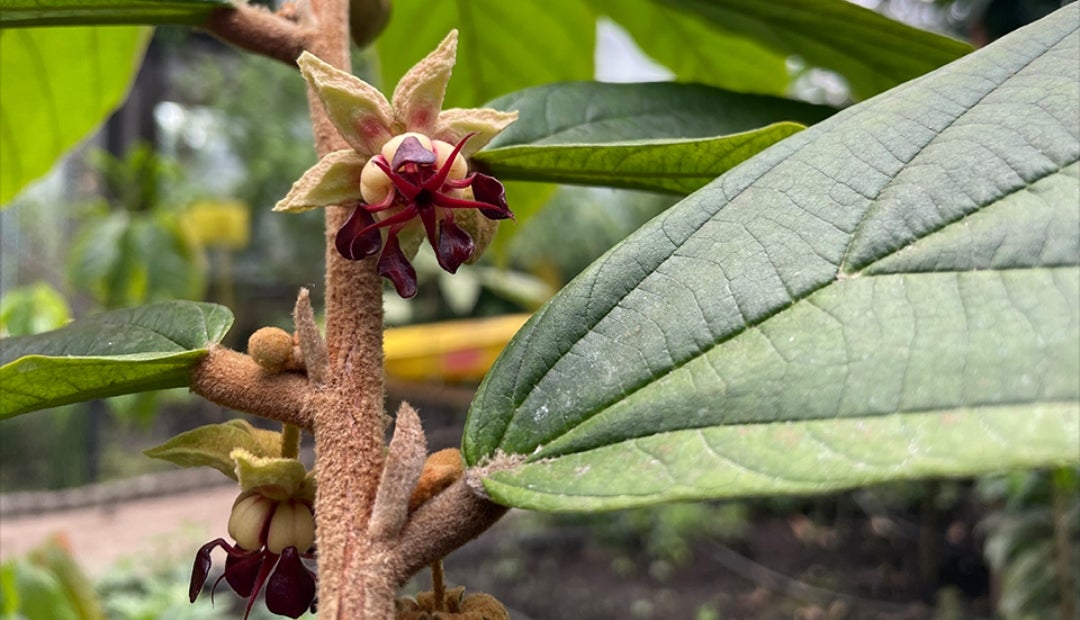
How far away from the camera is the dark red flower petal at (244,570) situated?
0.40 m

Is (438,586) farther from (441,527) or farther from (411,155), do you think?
(411,155)

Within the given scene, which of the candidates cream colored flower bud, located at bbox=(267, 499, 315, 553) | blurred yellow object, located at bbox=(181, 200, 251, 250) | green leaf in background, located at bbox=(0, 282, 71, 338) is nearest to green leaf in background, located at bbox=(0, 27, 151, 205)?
cream colored flower bud, located at bbox=(267, 499, 315, 553)

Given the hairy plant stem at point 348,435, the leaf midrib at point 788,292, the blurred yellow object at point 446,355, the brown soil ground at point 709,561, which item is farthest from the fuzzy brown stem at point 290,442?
the blurred yellow object at point 446,355

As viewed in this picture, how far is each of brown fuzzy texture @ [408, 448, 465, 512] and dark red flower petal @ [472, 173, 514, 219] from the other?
11 cm

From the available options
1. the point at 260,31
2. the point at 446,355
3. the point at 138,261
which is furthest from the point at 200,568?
the point at 446,355

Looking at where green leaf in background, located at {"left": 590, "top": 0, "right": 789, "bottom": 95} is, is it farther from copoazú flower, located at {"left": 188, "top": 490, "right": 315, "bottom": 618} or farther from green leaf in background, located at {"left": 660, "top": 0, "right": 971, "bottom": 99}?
copoazú flower, located at {"left": 188, "top": 490, "right": 315, "bottom": 618}

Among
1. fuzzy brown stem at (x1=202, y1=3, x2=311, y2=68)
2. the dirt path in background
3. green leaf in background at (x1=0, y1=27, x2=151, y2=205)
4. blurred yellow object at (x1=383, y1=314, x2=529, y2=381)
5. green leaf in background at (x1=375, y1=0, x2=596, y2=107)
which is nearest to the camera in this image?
fuzzy brown stem at (x1=202, y1=3, x2=311, y2=68)

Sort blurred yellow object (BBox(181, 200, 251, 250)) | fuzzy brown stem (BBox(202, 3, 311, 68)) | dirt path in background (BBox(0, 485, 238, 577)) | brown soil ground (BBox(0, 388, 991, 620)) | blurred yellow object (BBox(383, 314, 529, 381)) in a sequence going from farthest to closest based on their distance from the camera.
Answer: blurred yellow object (BBox(181, 200, 251, 250)) → blurred yellow object (BBox(383, 314, 529, 381)) → dirt path in background (BBox(0, 485, 238, 577)) → brown soil ground (BBox(0, 388, 991, 620)) → fuzzy brown stem (BBox(202, 3, 311, 68))

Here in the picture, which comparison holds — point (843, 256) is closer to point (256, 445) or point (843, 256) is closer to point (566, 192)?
point (256, 445)

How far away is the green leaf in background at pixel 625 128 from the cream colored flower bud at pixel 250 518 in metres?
0.18

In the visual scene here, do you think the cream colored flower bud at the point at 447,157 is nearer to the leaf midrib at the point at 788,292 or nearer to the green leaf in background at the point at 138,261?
the leaf midrib at the point at 788,292

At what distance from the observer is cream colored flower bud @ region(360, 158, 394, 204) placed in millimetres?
373

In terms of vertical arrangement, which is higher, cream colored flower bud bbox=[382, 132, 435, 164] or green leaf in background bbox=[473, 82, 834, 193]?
green leaf in background bbox=[473, 82, 834, 193]

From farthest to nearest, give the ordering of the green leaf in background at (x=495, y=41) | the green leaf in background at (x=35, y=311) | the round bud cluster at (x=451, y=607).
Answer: the green leaf in background at (x=35, y=311) → the green leaf in background at (x=495, y=41) → the round bud cluster at (x=451, y=607)
